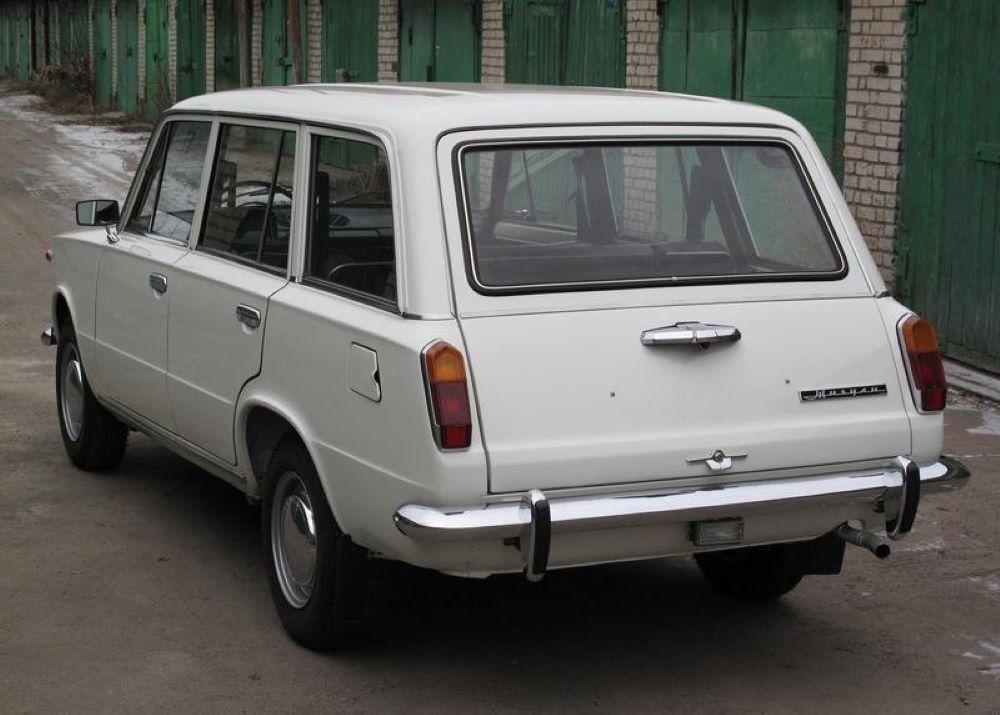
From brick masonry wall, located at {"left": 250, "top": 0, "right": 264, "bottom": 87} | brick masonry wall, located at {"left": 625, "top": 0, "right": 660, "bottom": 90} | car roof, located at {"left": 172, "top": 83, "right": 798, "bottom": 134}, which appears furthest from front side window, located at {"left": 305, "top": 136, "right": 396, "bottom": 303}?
brick masonry wall, located at {"left": 250, "top": 0, "right": 264, "bottom": 87}

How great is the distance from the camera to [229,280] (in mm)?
5598

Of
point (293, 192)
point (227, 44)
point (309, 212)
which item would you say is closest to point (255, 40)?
point (227, 44)

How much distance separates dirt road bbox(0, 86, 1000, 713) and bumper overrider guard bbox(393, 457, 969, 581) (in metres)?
0.58

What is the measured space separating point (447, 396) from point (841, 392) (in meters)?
1.19

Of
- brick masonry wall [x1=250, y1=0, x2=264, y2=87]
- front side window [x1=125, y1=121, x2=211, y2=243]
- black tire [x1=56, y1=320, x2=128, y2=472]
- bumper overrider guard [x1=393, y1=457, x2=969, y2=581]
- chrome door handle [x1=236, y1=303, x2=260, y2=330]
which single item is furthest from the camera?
brick masonry wall [x1=250, y1=0, x2=264, y2=87]

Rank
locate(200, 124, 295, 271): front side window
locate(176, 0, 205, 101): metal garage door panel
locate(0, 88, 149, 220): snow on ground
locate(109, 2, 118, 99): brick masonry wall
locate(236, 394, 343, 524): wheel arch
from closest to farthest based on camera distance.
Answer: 1. locate(236, 394, 343, 524): wheel arch
2. locate(200, 124, 295, 271): front side window
3. locate(0, 88, 149, 220): snow on ground
4. locate(176, 0, 205, 101): metal garage door panel
5. locate(109, 2, 118, 99): brick masonry wall

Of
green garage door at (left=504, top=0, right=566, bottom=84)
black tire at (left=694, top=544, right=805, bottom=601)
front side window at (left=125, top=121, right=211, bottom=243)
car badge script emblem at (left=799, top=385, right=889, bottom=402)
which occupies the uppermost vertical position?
green garage door at (left=504, top=0, right=566, bottom=84)

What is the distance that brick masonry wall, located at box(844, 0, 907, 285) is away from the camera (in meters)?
10.5

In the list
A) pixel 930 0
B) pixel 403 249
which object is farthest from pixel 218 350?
pixel 930 0

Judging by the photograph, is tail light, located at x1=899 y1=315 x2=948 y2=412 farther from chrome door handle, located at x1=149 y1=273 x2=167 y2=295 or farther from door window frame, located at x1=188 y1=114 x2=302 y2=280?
chrome door handle, located at x1=149 y1=273 x2=167 y2=295

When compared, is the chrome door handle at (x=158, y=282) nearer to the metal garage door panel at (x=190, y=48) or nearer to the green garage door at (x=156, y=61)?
the metal garage door panel at (x=190, y=48)

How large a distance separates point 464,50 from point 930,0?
8.56 metres

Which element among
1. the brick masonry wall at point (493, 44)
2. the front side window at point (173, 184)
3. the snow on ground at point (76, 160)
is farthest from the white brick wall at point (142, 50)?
the front side window at point (173, 184)

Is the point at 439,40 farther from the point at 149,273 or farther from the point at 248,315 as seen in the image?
the point at 248,315
